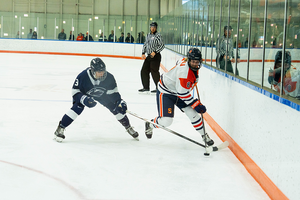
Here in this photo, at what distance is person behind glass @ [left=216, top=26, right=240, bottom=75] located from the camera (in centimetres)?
378

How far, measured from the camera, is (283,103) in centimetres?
219

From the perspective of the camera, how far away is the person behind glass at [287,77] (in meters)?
2.16

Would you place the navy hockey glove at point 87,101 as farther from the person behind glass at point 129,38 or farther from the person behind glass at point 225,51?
the person behind glass at point 129,38

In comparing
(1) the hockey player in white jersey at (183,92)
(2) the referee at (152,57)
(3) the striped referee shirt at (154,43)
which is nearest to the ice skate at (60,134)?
(1) the hockey player in white jersey at (183,92)

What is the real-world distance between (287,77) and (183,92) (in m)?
1.09

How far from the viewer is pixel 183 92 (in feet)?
10.6

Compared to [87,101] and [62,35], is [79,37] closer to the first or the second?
[62,35]

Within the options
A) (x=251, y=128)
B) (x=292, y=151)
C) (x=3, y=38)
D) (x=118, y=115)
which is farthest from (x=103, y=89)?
(x=3, y=38)

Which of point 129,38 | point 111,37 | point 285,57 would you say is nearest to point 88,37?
point 111,37

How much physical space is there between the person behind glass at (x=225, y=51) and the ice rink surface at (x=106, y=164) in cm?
78

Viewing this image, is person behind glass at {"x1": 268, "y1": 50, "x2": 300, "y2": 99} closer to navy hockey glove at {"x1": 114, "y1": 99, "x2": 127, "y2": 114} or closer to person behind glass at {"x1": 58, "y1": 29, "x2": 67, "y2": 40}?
navy hockey glove at {"x1": 114, "y1": 99, "x2": 127, "y2": 114}

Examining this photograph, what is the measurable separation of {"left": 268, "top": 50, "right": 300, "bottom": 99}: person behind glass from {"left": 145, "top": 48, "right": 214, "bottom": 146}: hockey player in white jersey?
0.82 metres

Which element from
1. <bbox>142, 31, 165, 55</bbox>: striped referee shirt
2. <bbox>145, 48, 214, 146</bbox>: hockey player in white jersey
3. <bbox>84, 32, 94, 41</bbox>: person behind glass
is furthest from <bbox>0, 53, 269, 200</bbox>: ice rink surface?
<bbox>84, 32, 94, 41</bbox>: person behind glass

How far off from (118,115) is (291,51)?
187 centimetres
